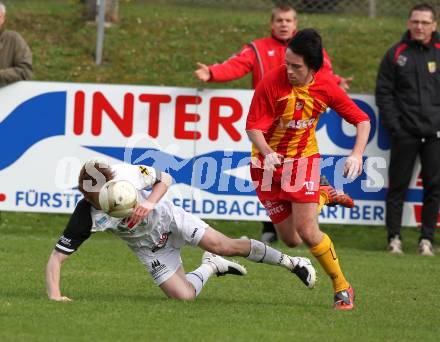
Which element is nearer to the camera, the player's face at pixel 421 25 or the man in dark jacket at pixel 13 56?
the player's face at pixel 421 25

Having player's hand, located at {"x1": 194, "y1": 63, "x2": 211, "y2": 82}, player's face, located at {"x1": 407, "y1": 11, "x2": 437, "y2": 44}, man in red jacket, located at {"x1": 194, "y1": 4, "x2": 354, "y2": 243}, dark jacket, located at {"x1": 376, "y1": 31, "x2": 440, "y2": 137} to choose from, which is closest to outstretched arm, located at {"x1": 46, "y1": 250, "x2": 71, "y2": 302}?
player's hand, located at {"x1": 194, "y1": 63, "x2": 211, "y2": 82}

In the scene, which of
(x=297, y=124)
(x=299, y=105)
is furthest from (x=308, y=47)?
(x=297, y=124)

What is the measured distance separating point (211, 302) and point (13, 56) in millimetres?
5475

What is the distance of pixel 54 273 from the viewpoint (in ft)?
25.8

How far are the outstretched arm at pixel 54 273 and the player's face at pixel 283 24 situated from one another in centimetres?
519

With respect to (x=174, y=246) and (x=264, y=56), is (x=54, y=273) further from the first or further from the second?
(x=264, y=56)

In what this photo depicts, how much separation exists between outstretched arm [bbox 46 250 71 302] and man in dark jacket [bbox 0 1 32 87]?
508cm

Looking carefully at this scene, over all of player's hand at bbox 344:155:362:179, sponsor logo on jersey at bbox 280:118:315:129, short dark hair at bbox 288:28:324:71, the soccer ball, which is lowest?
the soccer ball

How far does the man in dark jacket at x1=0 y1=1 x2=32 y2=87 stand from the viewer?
12633 mm

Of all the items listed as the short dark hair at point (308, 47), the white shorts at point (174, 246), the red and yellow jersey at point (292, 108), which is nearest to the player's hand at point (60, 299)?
the white shorts at point (174, 246)

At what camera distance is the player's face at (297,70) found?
26.8ft

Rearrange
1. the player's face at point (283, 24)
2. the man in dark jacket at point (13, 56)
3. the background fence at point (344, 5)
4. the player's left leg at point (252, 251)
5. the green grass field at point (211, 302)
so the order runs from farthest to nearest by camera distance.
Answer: the background fence at point (344, 5)
the man in dark jacket at point (13, 56)
the player's face at point (283, 24)
the player's left leg at point (252, 251)
the green grass field at point (211, 302)

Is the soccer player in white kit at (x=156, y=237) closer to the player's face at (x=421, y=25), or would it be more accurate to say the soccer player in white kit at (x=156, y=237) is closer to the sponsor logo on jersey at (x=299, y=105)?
the sponsor logo on jersey at (x=299, y=105)

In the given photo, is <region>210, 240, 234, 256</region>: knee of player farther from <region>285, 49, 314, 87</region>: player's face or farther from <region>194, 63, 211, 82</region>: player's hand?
<region>194, 63, 211, 82</region>: player's hand
